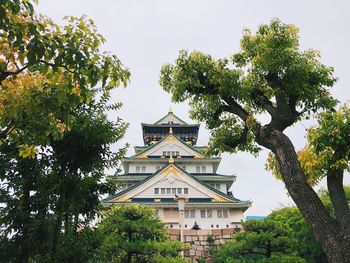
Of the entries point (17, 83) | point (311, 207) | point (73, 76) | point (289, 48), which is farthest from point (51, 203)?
point (289, 48)

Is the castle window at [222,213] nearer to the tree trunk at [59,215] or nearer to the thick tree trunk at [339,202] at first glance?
the tree trunk at [59,215]

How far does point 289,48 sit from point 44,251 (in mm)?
5450

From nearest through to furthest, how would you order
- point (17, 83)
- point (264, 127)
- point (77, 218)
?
point (17, 83) < point (264, 127) < point (77, 218)

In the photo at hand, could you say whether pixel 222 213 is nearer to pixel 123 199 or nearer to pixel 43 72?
pixel 123 199

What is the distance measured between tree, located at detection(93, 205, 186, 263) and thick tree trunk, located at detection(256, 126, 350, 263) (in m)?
9.37

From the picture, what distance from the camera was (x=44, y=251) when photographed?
6.66 metres

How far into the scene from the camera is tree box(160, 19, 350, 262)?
5441mm

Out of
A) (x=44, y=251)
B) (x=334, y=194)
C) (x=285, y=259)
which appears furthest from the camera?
(x=285, y=259)

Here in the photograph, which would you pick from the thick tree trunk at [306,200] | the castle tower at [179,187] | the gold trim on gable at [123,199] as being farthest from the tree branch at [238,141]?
the gold trim on gable at [123,199]

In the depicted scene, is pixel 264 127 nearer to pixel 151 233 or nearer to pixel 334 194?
pixel 334 194

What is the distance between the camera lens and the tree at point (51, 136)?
13.0 ft

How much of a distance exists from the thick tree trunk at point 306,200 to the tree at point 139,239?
9366 millimetres

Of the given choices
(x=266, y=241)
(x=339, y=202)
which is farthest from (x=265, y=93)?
(x=266, y=241)

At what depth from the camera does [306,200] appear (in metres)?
5.20
